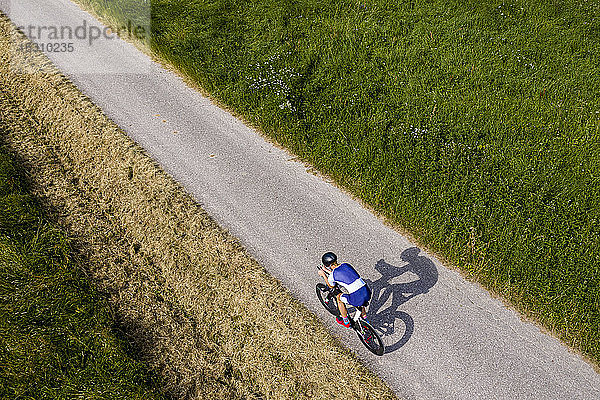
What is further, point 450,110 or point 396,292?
point 450,110

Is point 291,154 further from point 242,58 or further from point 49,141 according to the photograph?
point 49,141

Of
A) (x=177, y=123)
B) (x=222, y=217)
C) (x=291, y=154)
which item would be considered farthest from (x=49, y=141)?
(x=291, y=154)

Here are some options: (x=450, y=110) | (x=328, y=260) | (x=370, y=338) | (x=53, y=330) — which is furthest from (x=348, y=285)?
(x=450, y=110)

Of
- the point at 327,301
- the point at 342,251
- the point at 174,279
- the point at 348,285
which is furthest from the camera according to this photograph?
the point at 342,251

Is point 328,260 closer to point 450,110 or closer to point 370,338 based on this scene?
point 370,338

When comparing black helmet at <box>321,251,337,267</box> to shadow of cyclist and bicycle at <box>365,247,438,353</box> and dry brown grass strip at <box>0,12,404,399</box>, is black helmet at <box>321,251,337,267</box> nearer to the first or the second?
dry brown grass strip at <box>0,12,404,399</box>

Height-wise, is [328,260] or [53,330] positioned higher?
[328,260]
